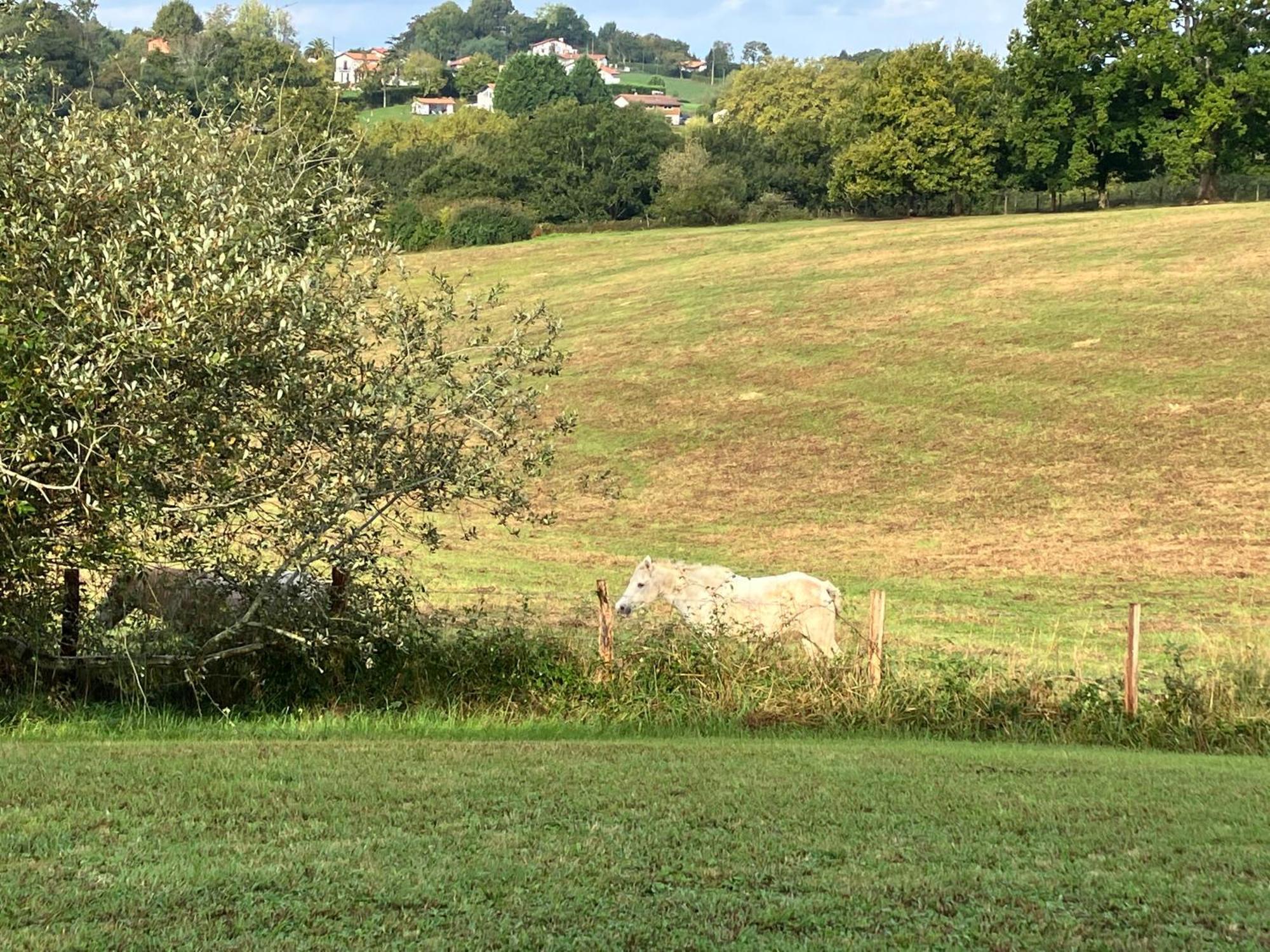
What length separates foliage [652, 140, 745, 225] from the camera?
301 feet

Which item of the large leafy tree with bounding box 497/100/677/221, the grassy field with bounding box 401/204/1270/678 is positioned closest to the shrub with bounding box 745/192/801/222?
the large leafy tree with bounding box 497/100/677/221

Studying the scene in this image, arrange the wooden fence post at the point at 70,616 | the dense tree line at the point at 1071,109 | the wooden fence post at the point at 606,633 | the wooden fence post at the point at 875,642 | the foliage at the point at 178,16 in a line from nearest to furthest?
the wooden fence post at the point at 70,616
the wooden fence post at the point at 875,642
the wooden fence post at the point at 606,633
the foliage at the point at 178,16
the dense tree line at the point at 1071,109

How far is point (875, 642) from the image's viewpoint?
496 inches

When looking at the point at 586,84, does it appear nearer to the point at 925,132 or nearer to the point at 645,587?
the point at 925,132

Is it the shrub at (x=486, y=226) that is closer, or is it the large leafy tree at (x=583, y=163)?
the shrub at (x=486, y=226)

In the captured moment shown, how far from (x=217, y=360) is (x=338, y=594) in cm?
327

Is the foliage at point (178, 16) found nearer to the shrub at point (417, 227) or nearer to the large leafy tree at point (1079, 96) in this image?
the shrub at point (417, 227)

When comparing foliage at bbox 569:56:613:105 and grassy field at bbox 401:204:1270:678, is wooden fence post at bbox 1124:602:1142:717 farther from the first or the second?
foliage at bbox 569:56:613:105

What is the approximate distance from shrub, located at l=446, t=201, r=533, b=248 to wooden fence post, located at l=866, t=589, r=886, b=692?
7472 centimetres

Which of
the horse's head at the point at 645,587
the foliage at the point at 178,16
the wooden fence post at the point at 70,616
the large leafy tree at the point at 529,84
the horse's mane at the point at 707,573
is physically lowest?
the horse's head at the point at 645,587

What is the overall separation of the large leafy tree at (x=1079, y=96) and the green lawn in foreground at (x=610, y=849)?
72.8 metres

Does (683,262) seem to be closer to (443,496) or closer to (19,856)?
(443,496)

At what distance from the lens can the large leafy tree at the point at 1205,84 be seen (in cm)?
7150

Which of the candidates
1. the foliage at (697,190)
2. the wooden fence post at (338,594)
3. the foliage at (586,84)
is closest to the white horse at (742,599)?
the wooden fence post at (338,594)
